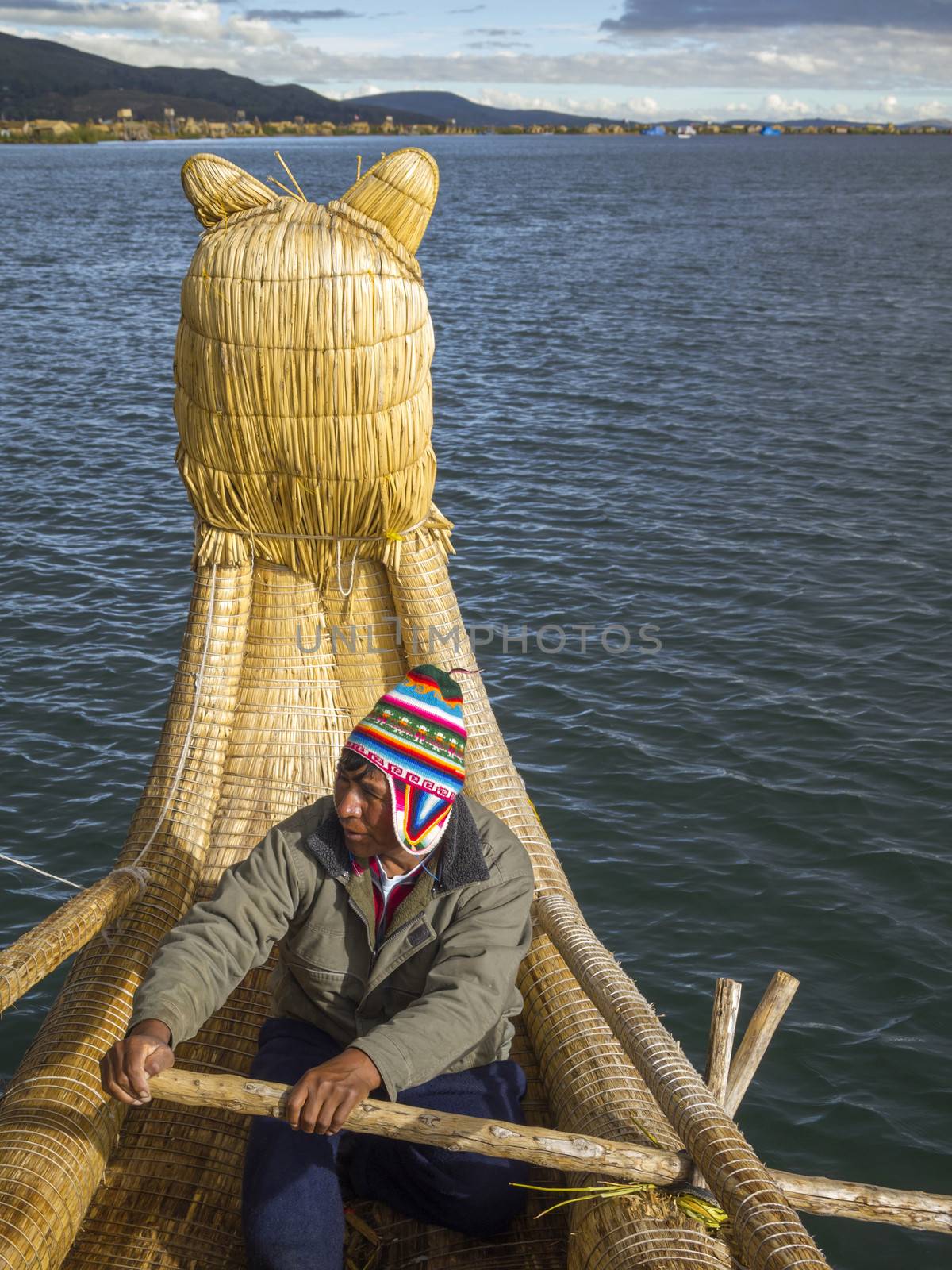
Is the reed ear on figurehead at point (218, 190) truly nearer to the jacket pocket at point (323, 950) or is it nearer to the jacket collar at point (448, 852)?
the jacket collar at point (448, 852)

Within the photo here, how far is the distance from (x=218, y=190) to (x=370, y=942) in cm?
282

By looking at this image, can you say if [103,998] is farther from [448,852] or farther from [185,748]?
[448,852]

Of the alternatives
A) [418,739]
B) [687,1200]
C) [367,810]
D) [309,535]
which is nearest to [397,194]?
[309,535]

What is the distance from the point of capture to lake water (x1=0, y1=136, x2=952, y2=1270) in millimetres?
6535

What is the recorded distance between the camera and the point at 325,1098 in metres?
2.87

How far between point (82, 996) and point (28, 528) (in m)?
10.5

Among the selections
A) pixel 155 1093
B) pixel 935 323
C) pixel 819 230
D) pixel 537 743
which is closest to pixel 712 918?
pixel 537 743

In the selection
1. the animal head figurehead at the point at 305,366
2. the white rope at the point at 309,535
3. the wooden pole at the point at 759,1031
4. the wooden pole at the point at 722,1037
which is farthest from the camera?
the white rope at the point at 309,535

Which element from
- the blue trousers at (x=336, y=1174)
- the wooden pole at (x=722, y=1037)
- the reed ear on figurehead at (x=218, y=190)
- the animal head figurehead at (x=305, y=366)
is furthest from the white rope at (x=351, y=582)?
the wooden pole at (x=722, y=1037)

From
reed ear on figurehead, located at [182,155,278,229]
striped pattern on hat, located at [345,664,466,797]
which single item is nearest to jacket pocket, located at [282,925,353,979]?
striped pattern on hat, located at [345,664,466,797]

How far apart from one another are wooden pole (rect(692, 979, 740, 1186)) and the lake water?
65.2 inches

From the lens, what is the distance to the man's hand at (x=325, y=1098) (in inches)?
112

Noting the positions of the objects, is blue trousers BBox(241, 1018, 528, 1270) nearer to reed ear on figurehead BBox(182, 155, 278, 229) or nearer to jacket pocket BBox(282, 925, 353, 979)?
jacket pocket BBox(282, 925, 353, 979)

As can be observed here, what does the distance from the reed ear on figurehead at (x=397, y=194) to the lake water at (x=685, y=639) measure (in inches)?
157
